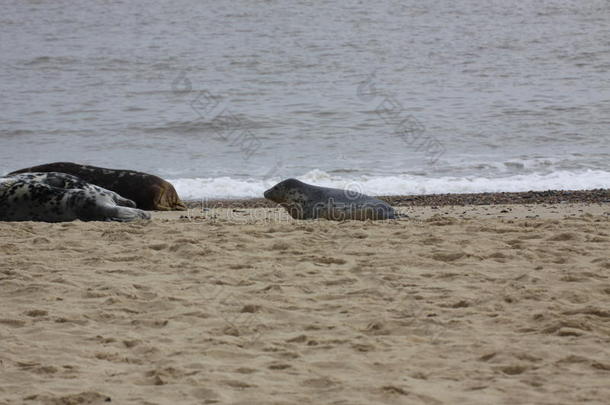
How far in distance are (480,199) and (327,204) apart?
2461 mm

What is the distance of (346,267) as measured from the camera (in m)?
6.03

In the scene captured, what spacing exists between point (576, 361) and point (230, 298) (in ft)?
7.10

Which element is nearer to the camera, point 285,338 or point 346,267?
point 285,338

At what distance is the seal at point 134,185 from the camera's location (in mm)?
9281

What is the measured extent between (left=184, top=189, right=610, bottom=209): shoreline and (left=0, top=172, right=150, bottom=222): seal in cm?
180

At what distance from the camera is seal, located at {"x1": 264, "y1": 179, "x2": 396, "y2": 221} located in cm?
842

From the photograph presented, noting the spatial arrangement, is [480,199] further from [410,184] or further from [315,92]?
[315,92]

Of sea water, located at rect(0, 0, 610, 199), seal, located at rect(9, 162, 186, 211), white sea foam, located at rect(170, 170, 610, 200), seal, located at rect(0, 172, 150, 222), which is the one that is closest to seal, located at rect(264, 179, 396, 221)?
seal, located at rect(9, 162, 186, 211)

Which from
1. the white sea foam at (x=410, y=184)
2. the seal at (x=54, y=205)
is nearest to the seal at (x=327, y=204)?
the seal at (x=54, y=205)

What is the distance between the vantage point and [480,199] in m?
10.2

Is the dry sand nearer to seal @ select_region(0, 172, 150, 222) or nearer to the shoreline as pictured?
seal @ select_region(0, 172, 150, 222)

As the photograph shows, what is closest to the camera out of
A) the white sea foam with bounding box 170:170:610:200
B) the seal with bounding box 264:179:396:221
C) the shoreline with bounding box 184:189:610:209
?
the seal with bounding box 264:179:396:221

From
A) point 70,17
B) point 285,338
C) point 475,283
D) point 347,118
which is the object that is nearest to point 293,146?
point 347,118

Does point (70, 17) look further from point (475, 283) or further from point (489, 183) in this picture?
point (475, 283)
